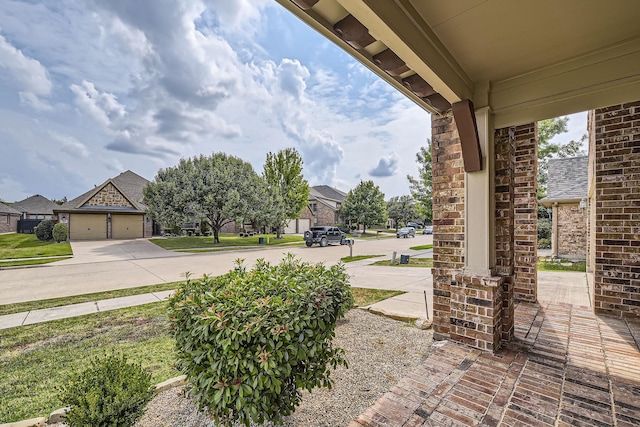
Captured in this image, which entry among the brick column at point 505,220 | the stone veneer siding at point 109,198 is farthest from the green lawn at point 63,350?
the stone veneer siding at point 109,198

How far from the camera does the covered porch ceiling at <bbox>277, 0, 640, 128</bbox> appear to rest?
5.74 feet

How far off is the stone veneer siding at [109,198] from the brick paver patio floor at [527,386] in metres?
27.2

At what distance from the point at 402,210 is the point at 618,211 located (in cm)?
4439

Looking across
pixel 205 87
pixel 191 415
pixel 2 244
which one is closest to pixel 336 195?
pixel 205 87

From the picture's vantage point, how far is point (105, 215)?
22.0 meters

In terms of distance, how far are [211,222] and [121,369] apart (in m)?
18.4

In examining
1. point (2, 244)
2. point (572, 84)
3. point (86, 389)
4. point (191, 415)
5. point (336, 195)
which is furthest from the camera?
point (336, 195)

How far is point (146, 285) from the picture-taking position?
7.46 meters

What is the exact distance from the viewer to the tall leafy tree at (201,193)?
1747 centimetres

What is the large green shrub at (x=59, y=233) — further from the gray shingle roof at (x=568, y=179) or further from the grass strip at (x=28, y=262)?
the gray shingle roof at (x=568, y=179)

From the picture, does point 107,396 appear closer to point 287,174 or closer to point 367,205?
point 287,174

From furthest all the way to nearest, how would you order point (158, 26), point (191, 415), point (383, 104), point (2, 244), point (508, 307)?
1. point (2, 244)
2. point (158, 26)
3. point (383, 104)
4. point (508, 307)
5. point (191, 415)

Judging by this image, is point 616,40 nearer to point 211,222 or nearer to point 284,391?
point 284,391

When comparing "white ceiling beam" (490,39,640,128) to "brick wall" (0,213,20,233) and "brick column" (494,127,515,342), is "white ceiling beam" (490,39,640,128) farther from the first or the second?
"brick wall" (0,213,20,233)
